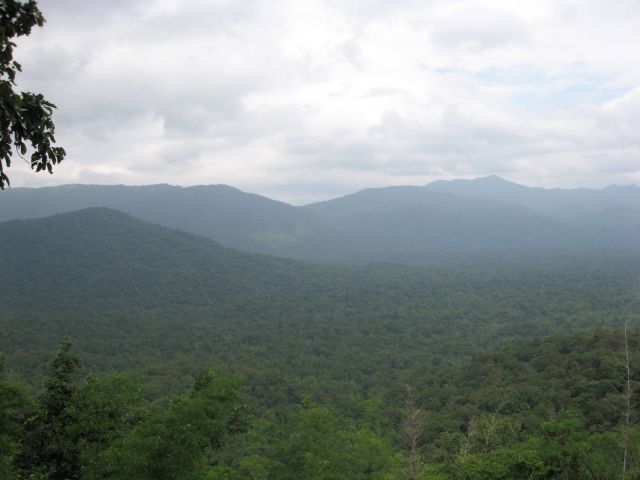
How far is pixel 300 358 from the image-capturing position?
191 feet

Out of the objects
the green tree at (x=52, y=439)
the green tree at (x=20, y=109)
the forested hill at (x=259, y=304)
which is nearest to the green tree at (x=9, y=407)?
the green tree at (x=52, y=439)

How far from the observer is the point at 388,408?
38281mm

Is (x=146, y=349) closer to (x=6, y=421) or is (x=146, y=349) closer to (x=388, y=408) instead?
(x=388, y=408)

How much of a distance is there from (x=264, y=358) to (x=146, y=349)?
15.6m

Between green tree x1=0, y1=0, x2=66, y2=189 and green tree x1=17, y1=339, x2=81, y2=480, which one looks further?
green tree x1=17, y1=339, x2=81, y2=480

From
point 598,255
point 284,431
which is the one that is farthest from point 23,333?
point 598,255

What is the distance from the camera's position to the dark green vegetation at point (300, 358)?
1368 cm

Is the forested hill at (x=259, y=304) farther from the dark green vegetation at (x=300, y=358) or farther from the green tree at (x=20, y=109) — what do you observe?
the green tree at (x=20, y=109)

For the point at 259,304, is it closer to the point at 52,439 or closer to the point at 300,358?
the point at 300,358

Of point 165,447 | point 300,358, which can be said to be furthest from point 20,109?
point 300,358

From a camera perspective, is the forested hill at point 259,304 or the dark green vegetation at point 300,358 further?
the forested hill at point 259,304

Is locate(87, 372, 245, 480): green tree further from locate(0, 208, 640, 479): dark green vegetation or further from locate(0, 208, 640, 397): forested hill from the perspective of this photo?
locate(0, 208, 640, 397): forested hill

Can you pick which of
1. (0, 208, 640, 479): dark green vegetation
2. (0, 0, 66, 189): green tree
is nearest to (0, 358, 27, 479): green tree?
(0, 208, 640, 479): dark green vegetation

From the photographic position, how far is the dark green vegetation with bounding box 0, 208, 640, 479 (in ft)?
44.9
